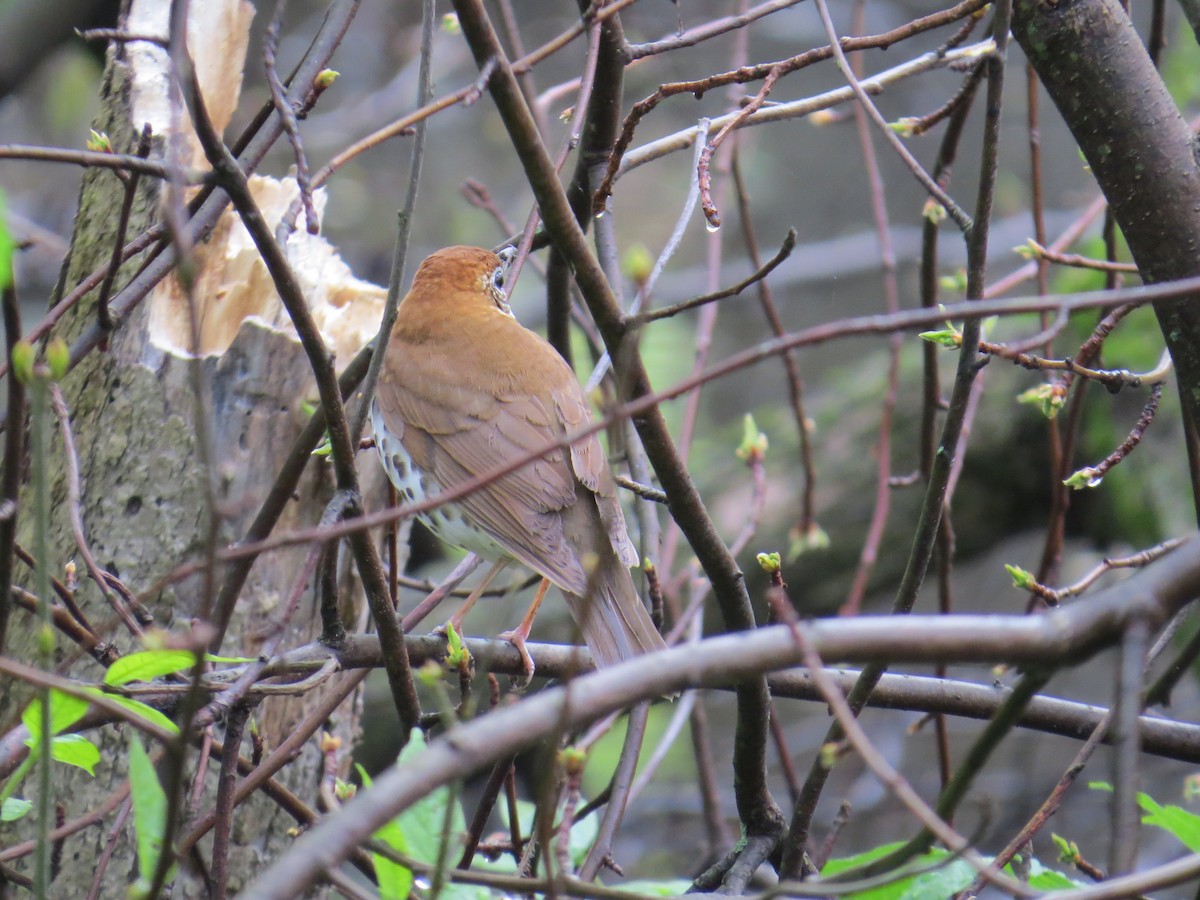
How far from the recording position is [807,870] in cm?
218

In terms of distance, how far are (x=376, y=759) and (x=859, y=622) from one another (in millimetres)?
5051

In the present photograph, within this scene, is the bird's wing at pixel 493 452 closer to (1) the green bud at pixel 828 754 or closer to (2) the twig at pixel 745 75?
(2) the twig at pixel 745 75

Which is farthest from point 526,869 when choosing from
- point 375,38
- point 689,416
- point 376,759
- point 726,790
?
point 375,38

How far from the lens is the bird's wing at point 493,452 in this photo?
9.14 ft

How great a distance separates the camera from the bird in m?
2.69

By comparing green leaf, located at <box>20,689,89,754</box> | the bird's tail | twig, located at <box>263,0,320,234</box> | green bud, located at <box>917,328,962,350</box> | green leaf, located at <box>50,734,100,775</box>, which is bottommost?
green leaf, located at <box>50,734,100,775</box>

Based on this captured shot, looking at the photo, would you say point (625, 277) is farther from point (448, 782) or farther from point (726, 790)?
point (726, 790)

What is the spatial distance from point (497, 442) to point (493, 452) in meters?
0.03

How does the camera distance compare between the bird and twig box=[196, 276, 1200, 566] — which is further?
the bird

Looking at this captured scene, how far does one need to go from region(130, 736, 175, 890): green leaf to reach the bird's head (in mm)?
2375

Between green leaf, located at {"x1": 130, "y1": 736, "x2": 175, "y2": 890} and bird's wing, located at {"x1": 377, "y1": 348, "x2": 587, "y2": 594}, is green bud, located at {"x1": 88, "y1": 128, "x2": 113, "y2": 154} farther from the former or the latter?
green leaf, located at {"x1": 130, "y1": 736, "x2": 175, "y2": 890}

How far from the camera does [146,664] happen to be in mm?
1473

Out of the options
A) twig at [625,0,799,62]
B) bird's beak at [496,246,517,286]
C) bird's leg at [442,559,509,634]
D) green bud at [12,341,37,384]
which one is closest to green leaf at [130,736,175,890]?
green bud at [12,341,37,384]

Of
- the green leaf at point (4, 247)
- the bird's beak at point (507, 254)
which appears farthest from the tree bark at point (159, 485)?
the green leaf at point (4, 247)
